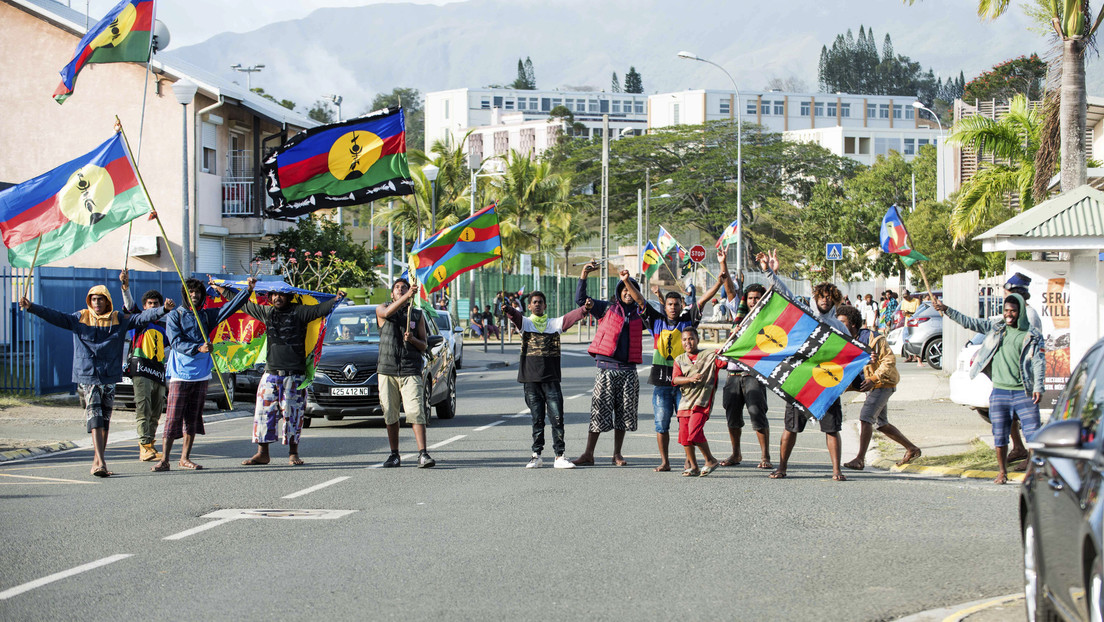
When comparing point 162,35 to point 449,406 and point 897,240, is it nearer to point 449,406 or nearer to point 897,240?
point 449,406

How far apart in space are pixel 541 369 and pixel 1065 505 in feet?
24.6

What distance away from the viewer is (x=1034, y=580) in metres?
5.53

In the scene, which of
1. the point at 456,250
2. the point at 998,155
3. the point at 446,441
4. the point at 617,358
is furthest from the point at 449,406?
the point at 998,155

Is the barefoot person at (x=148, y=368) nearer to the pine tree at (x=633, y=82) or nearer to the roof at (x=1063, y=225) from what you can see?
the roof at (x=1063, y=225)

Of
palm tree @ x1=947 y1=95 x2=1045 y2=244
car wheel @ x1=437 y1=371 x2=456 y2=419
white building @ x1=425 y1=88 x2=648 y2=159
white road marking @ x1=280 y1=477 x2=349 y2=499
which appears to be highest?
white building @ x1=425 y1=88 x2=648 y2=159

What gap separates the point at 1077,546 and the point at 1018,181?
21706mm

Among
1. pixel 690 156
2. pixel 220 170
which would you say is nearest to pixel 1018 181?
pixel 220 170

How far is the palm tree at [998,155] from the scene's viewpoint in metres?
24.5

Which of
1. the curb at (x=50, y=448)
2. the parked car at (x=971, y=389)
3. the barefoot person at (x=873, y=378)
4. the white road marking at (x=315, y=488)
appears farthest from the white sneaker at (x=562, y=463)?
the curb at (x=50, y=448)

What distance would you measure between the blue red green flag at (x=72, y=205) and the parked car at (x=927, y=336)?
66.9ft

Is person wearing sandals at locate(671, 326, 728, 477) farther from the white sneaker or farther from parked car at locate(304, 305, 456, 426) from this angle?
parked car at locate(304, 305, 456, 426)

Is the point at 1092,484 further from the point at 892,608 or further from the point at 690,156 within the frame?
the point at 690,156

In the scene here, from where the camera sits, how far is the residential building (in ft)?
106

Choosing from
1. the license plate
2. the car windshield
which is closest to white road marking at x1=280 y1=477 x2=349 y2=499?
the license plate
